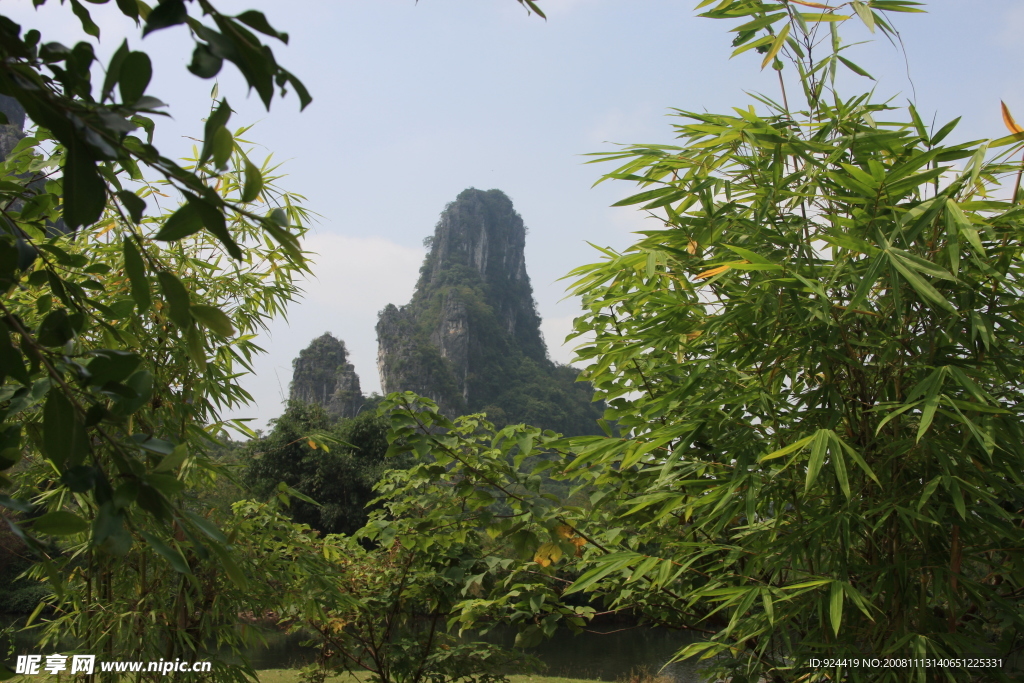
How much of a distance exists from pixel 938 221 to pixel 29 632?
36.1 ft

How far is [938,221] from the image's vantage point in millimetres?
1488

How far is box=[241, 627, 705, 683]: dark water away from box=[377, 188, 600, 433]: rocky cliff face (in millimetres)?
19850

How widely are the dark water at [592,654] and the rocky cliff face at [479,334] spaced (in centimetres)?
1985

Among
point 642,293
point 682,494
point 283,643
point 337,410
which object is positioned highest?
point 337,410

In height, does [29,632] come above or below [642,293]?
below

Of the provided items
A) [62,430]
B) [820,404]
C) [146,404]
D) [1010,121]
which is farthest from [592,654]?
Result: [62,430]

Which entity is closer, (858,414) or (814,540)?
(814,540)

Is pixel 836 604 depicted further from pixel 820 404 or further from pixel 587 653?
pixel 587 653

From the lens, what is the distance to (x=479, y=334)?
3859 cm

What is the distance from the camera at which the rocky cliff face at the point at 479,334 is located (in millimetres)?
33875

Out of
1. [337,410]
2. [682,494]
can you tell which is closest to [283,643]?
[682,494]

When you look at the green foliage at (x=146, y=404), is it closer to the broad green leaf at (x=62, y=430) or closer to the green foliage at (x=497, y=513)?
the broad green leaf at (x=62, y=430)

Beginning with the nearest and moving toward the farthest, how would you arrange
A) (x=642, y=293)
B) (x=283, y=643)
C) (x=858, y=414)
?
(x=858, y=414)
(x=642, y=293)
(x=283, y=643)

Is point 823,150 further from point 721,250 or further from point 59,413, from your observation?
point 59,413
